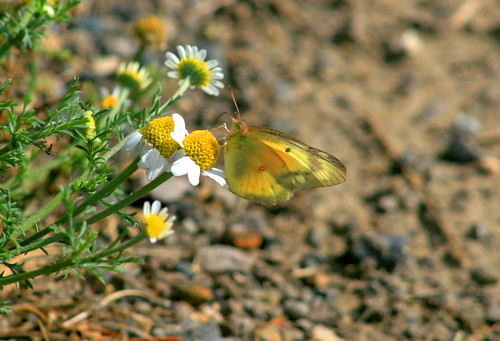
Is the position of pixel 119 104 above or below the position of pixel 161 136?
above

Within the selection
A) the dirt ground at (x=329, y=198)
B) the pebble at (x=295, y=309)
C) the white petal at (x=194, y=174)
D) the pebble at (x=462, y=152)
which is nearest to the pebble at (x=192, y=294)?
the dirt ground at (x=329, y=198)

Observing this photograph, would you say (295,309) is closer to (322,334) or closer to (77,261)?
(322,334)

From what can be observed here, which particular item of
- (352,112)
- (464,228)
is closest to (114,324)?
(464,228)

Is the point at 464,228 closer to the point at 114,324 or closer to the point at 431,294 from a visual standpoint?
the point at 431,294

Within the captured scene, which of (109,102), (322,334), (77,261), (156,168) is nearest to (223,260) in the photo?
(322,334)

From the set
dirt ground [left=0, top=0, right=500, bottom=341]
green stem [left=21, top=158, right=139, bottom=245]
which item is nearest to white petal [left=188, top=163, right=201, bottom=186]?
green stem [left=21, top=158, right=139, bottom=245]

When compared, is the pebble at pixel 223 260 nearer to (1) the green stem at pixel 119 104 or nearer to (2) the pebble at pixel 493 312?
(1) the green stem at pixel 119 104

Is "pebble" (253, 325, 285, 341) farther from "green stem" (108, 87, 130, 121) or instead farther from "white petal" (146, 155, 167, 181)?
"white petal" (146, 155, 167, 181)
